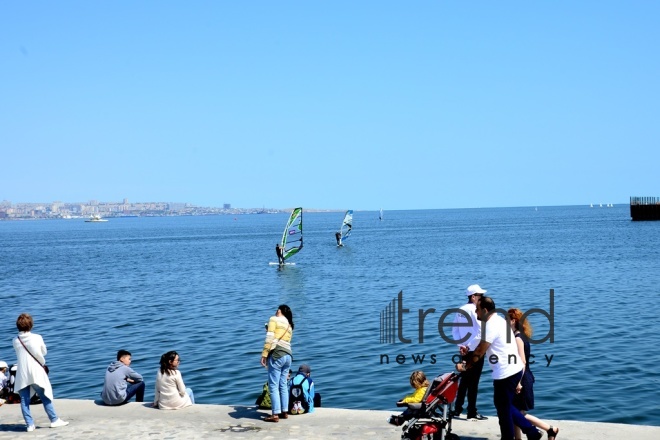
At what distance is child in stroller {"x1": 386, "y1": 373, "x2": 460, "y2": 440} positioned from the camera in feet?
30.9

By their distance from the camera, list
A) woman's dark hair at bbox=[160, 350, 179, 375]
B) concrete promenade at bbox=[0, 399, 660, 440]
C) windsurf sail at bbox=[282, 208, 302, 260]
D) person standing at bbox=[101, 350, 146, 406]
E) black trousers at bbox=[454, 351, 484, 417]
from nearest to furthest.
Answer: concrete promenade at bbox=[0, 399, 660, 440], black trousers at bbox=[454, 351, 484, 417], woman's dark hair at bbox=[160, 350, 179, 375], person standing at bbox=[101, 350, 146, 406], windsurf sail at bbox=[282, 208, 302, 260]

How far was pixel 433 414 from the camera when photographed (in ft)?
31.7

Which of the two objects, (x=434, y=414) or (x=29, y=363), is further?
(x=29, y=363)

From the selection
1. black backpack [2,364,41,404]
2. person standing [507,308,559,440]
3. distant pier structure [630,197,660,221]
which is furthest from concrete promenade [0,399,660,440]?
distant pier structure [630,197,660,221]

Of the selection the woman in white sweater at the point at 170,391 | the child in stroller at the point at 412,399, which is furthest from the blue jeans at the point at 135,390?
the child in stroller at the point at 412,399

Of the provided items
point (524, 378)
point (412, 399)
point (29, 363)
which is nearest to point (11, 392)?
point (29, 363)

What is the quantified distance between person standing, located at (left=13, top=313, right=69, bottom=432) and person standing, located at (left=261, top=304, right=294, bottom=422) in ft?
10.3

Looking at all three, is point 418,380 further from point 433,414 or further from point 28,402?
point 28,402

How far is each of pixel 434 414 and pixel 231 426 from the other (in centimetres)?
308

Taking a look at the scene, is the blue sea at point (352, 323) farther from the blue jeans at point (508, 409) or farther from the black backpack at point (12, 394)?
the blue jeans at point (508, 409)

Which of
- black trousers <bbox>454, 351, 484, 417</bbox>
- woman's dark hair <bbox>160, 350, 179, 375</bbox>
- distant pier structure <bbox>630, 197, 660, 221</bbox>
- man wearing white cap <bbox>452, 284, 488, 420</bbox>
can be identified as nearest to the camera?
man wearing white cap <bbox>452, 284, 488, 420</bbox>

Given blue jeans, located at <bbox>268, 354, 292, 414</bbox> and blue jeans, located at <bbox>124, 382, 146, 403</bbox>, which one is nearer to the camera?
blue jeans, located at <bbox>268, 354, 292, 414</bbox>

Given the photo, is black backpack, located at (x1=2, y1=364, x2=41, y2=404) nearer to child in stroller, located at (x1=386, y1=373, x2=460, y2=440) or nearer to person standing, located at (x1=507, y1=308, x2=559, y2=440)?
child in stroller, located at (x1=386, y1=373, x2=460, y2=440)

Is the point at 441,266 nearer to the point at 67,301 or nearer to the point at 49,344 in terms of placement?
the point at 67,301
